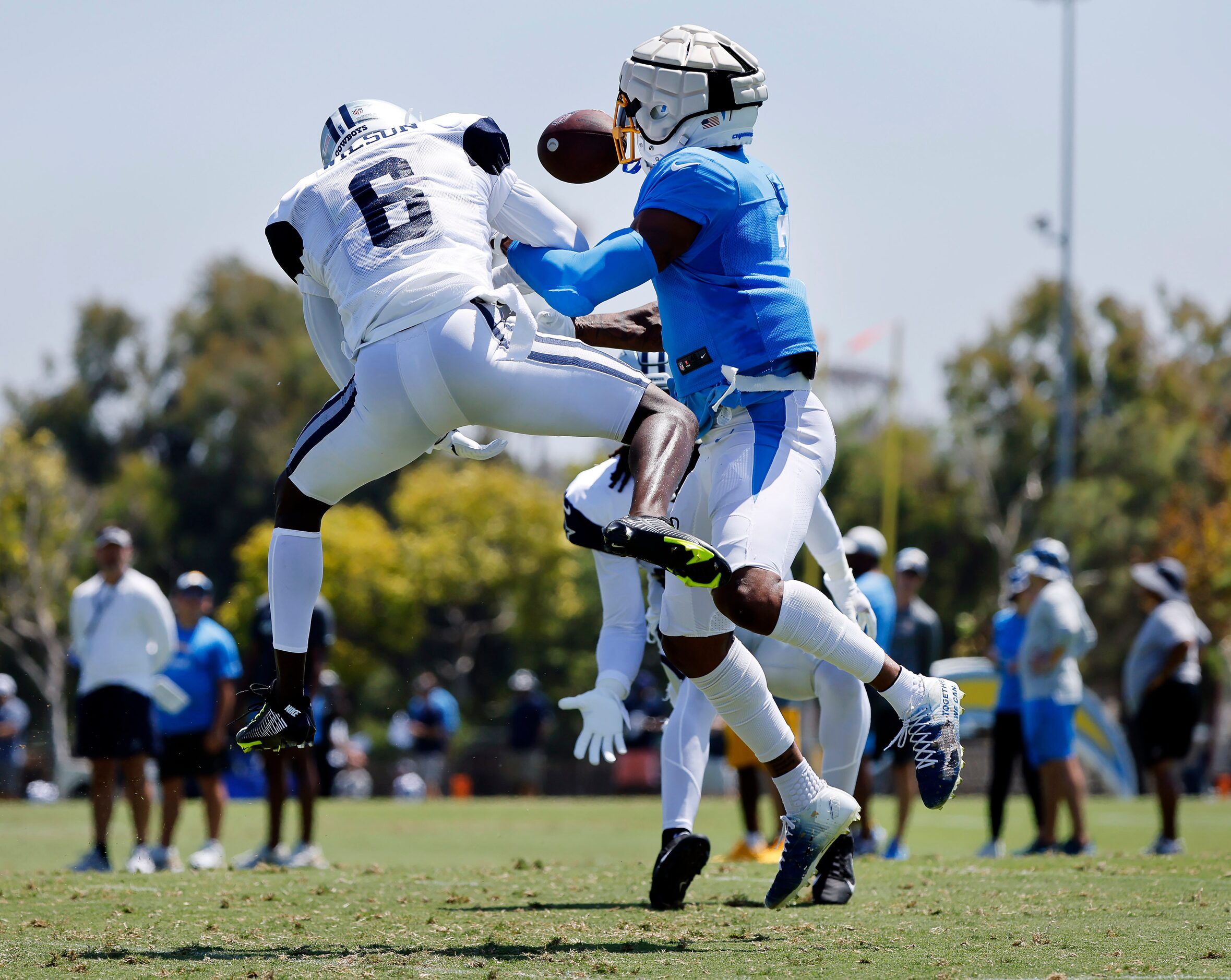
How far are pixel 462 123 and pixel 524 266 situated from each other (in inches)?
22.0

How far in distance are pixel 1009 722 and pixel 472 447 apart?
7.37 meters

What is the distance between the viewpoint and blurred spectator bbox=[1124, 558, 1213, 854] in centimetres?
1040

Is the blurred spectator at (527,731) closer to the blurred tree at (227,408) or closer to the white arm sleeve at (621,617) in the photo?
the white arm sleeve at (621,617)

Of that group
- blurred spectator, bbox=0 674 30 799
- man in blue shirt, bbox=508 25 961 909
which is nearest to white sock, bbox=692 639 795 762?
man in blue shirt, bbox=508 25 961 909

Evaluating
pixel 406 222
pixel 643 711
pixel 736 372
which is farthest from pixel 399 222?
pixel 643 711

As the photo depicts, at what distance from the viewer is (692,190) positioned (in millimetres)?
4785

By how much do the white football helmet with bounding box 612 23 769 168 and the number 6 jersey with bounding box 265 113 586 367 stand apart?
17.6 inches

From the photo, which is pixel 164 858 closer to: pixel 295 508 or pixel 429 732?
pixel 295 508

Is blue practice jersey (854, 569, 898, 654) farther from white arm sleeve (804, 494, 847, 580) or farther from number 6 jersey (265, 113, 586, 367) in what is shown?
number 6 jersey (265, 113, 586, 367)

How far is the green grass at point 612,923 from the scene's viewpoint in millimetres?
4055

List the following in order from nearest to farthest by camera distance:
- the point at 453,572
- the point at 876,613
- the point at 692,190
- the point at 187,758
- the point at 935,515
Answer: the point at 692,190 → the point at 876,613 → the point at 187,758 → the point at 453,572 → the point at 935,515

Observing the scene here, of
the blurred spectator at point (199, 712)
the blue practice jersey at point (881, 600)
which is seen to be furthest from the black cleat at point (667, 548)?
the blurred spectator at point (199, 712)

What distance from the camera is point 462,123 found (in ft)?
16.5

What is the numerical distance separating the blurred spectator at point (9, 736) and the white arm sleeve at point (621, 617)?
51.6 ft
